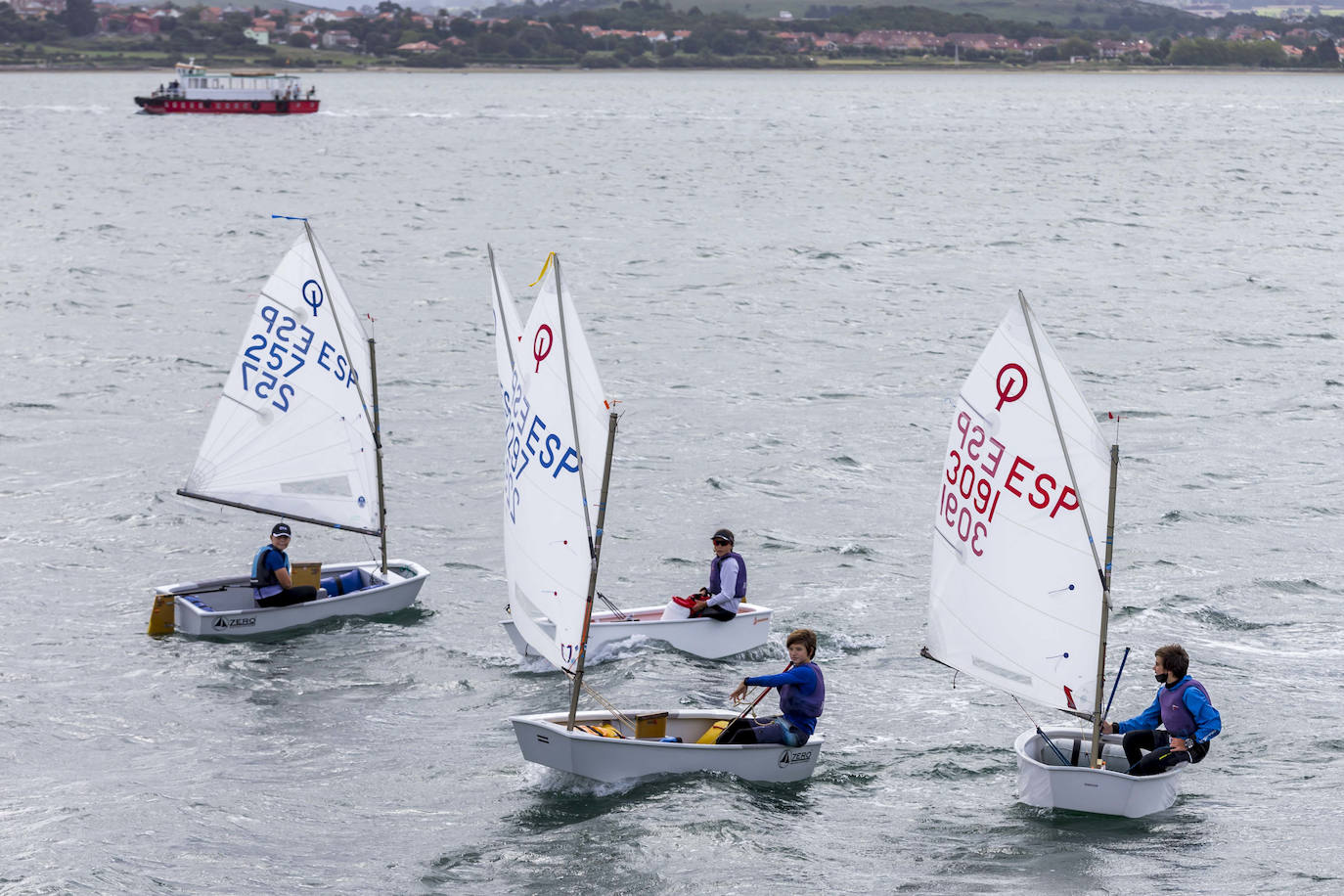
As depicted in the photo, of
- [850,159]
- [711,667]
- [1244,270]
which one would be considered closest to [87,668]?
[711,667]

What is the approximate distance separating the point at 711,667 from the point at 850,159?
104 meters

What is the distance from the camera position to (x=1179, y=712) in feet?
54.2

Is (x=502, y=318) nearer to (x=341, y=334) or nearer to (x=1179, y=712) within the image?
(x=341, y=334)

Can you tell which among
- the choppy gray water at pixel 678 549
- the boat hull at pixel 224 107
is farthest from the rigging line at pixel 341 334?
→ the boat hull at pixel 224 107

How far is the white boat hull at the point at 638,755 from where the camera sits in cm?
1688

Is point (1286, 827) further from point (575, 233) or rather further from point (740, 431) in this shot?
point (575, 233)

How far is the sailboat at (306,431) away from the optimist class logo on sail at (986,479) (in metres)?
9.33

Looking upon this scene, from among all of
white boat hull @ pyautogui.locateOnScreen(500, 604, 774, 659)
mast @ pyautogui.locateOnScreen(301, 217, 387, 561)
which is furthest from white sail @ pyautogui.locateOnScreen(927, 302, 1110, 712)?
mast @ pyautogui.locateOnScreen(301, 217, 387, 561)

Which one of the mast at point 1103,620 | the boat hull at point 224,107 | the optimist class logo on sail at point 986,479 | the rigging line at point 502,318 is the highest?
the boat hull at point 224,107

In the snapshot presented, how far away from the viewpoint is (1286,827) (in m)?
17.1

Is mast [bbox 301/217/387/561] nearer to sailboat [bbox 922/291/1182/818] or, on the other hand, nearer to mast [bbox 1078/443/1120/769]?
sailboat [bbox 922/291/1182/818]

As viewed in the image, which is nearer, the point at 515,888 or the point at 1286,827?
the point at 515,888

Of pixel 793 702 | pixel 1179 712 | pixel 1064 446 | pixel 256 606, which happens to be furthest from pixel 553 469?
pixel 256 606

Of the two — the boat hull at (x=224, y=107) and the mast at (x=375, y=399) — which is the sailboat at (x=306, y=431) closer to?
the mast at (x=375, y=399)
